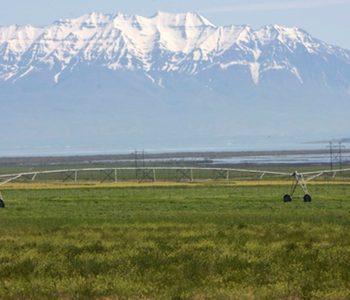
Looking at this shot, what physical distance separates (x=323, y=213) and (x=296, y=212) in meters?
1.36

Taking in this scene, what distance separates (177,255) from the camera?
26.5m

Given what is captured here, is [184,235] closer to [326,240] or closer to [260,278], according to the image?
[326,240]

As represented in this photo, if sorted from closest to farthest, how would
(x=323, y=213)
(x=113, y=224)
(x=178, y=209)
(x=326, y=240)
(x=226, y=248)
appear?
(x=226, y=248) < (x=326, y=240) < (x=113, y=224) < (x=323, y=213) < (x=178, y=209)

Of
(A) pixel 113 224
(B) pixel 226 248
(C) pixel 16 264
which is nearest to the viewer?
(C) pixel 16 264

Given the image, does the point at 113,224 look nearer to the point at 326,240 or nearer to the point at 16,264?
the point at 326,240

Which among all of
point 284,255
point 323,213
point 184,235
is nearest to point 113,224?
point 184,235

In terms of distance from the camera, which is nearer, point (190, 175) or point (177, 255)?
point (177, 255)

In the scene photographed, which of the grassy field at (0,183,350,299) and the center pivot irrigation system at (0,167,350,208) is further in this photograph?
the center pivot irrigation system at (0,167,350,208)

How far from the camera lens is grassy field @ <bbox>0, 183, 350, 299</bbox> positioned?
21531 mm

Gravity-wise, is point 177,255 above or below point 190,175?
above

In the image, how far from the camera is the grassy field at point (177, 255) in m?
21.5

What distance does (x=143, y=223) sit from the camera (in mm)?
37438

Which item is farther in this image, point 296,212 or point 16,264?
point 296,212

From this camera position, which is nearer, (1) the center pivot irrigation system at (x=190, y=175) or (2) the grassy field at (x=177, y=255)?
(2) the grassy field at (x=177, y=255)
